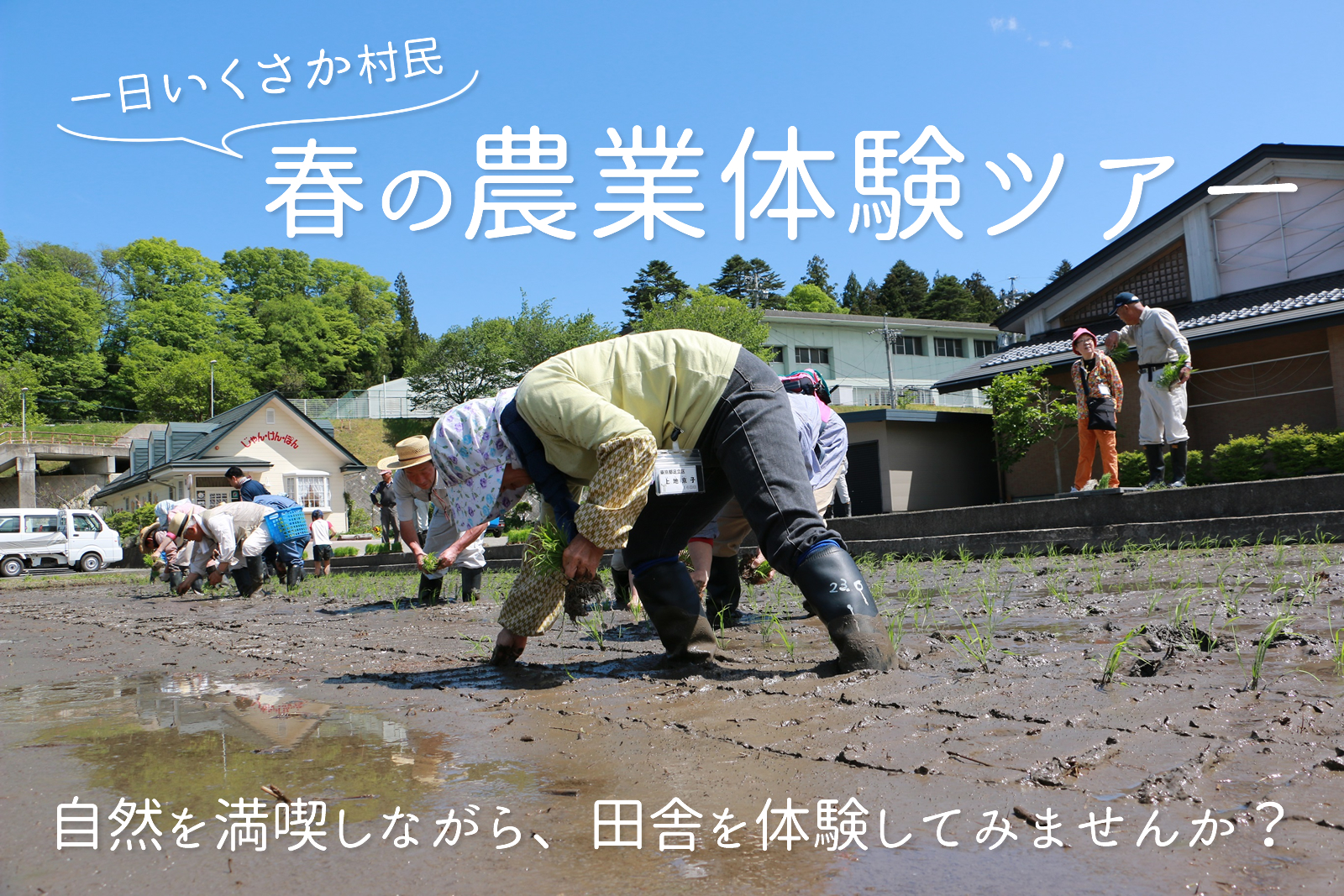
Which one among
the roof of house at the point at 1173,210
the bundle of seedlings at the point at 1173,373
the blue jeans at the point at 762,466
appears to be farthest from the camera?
the roof of house at the point at 1173,210

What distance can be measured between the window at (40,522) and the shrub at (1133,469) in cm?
3022

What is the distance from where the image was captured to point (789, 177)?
11078 millimetres

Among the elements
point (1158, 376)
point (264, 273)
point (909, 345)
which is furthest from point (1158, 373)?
point (264, 273)

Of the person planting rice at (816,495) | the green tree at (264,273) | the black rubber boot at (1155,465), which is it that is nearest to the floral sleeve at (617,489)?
the person planting rice at (816,495)

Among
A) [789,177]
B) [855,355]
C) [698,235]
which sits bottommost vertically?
[698,235]

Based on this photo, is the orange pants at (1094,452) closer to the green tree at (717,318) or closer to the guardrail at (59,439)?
the green tree at (717,318)

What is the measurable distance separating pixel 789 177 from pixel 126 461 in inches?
2299

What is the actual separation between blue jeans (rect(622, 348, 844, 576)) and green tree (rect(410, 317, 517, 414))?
48779 mm

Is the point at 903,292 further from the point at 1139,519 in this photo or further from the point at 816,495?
the point at 816,495

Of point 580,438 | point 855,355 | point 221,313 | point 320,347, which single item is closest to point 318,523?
point 580,438

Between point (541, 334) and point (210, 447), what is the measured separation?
19298 millimetres

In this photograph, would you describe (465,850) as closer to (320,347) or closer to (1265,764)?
(1265,764)

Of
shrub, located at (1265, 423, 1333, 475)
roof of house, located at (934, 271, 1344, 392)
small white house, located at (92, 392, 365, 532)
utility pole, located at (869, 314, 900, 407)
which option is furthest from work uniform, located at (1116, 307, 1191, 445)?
utility pole, located at (869, 314, 900, 407)

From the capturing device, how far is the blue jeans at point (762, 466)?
3.30 meters
